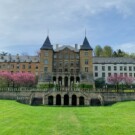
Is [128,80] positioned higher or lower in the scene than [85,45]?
lower

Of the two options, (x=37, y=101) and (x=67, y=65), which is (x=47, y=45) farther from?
(x=37, y=101)

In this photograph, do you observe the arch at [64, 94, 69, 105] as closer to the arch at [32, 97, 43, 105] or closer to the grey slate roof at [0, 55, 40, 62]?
the arch at [32, 97, 43, 105]

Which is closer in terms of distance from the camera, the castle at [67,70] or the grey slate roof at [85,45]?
the castle at [67,70]

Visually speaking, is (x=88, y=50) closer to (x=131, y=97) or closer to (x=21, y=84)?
(x=21, y=84)

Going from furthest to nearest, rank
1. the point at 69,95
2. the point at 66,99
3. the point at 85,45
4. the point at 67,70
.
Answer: the point at 67,70, the point at 85,45, the point at 66,99, the point at 69,95

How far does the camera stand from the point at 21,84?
73312mm

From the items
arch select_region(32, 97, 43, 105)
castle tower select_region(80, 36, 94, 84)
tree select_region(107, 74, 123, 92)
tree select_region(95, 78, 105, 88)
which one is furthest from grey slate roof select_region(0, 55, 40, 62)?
arch select_region(32, 97, 43, 105)

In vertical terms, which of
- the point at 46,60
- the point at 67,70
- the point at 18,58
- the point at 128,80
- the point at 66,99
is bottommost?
the point at 66,99

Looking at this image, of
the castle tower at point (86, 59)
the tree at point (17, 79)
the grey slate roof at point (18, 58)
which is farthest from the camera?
the grey slate roof at point (18, 58)

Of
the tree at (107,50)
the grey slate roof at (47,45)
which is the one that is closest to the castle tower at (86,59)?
the grey slate roof at (47,45)

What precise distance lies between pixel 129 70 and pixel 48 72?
83.0ft

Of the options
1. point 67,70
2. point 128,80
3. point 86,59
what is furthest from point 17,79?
point 128,80

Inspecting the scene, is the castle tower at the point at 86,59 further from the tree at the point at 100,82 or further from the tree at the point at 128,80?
the tree at the point at 128,80

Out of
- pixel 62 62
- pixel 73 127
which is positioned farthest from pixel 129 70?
pixel 73 127
